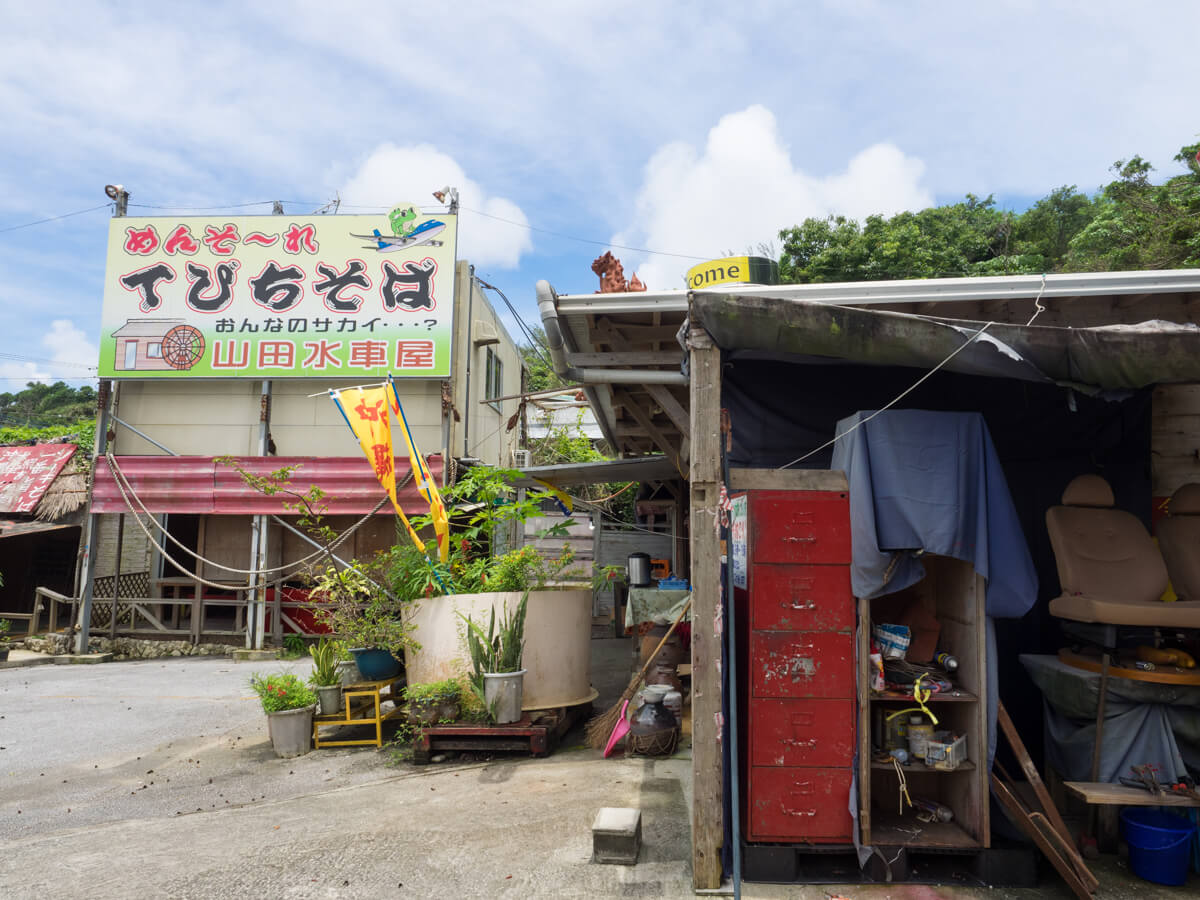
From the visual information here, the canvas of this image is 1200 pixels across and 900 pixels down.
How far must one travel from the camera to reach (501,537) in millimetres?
13367

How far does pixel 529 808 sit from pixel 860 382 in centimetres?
351

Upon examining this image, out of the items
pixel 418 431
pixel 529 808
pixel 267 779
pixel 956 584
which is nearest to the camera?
pixel 956 584

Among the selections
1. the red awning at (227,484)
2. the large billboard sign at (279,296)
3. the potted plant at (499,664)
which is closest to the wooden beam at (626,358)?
the potted plant at (499,664)

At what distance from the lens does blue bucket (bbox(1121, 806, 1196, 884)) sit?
12.8 ft

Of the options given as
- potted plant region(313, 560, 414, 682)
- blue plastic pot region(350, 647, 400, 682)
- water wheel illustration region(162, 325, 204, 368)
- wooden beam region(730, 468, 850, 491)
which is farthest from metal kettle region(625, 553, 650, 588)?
water wheel illustration region(162, 325, 204, 368)

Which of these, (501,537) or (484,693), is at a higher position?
(501,537)

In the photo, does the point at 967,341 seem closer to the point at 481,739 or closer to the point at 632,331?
the point at 632,331

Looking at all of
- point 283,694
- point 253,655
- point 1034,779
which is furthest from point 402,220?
point 1034,779

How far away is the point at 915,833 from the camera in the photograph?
4098mm

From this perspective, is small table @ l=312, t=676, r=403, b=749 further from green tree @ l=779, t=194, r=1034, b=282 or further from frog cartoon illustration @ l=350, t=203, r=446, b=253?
green tree @ l=779, t=194, r=1034, b=282

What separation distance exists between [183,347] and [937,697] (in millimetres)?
13163

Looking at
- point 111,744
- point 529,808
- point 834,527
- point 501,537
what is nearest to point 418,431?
point 501,537

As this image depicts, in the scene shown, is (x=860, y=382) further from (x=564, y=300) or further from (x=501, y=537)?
(x=501, y=537)

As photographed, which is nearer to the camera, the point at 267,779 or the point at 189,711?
the point at 267,779
